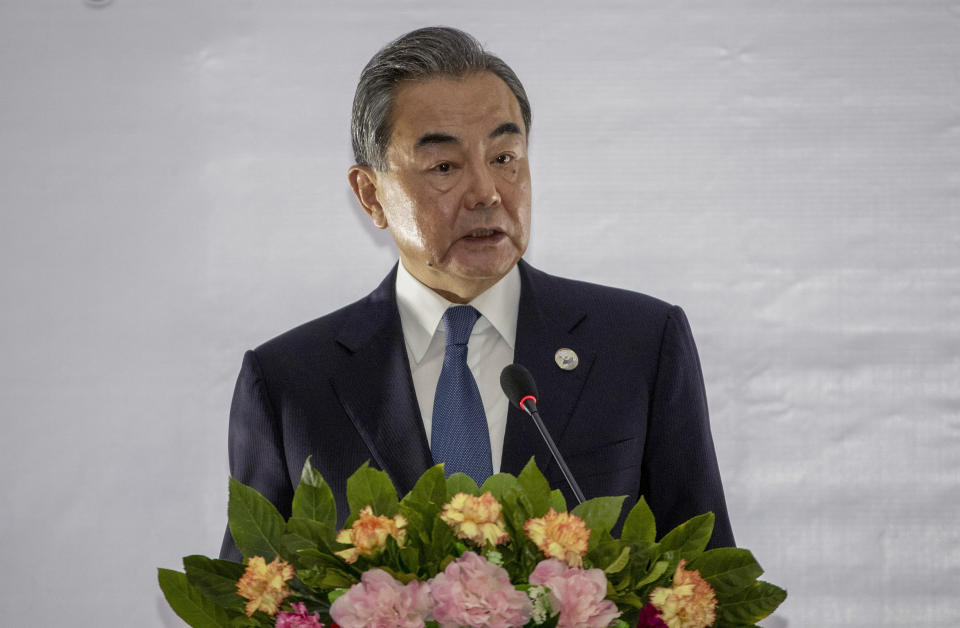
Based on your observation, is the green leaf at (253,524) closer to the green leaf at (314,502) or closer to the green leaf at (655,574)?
the green leaf at (314,502)

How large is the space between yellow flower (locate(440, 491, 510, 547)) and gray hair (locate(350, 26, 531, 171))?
0.99m

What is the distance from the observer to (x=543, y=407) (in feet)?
5.55

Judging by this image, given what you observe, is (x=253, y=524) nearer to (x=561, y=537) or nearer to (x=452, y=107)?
(x=561, y=537)

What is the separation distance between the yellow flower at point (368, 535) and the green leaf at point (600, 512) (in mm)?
208

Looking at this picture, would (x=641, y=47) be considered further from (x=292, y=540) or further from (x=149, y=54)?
(x=292, y=540)

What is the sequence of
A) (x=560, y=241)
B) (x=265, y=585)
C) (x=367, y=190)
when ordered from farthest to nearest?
(x=560, y=241) < (x=367, y=190) < (x=265, y=585)

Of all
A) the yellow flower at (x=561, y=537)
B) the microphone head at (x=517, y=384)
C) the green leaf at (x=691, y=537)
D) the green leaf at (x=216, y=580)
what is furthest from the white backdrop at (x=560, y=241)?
the yellow flower at (x=561, y=537)

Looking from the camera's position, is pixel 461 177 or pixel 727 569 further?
pixel 461 177

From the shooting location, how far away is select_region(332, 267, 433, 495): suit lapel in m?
1.67

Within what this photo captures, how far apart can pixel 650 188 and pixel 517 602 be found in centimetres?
158

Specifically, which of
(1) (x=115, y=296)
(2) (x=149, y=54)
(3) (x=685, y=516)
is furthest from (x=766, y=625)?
(2) (x=149, y=54)

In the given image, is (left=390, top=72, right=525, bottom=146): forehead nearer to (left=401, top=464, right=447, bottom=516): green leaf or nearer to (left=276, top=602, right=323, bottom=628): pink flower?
(left=401, top=464, right=447, bottom=516): green leaf

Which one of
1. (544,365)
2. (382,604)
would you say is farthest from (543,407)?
(382,604)

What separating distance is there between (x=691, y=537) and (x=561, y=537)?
0.78ft
